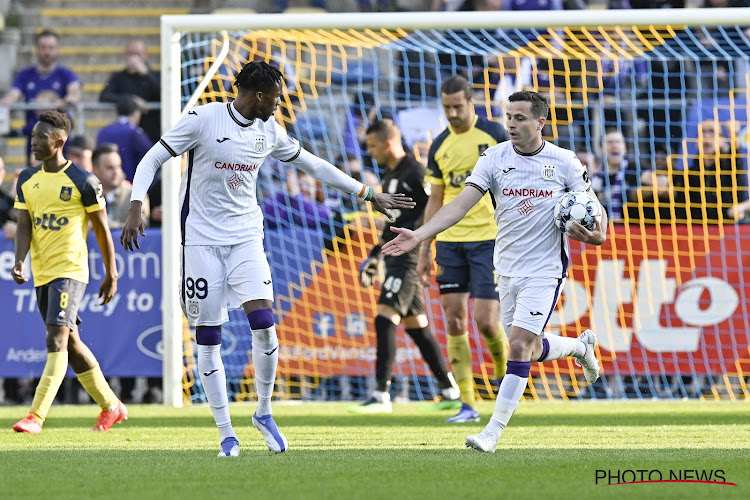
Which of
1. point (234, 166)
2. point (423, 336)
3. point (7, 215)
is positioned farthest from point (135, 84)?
point (234, 166)

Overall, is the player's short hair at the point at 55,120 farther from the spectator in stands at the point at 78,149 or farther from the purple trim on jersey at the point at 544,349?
the purple trim on jersey at the point at 544,349

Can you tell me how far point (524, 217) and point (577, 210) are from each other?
16.0 inches

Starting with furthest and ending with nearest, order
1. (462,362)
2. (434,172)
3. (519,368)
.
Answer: (462,362), (434,172), (519,368)

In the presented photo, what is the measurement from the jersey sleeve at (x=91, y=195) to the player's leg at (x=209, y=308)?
6.43ft

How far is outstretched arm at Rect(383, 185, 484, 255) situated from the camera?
6.43 metres

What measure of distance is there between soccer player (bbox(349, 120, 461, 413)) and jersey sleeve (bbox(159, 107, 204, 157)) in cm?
352

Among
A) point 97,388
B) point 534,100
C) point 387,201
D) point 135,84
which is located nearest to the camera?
point 534,100

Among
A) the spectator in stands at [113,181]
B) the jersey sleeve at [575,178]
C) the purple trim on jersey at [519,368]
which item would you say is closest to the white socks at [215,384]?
the purple trim on jersey at [519,368]

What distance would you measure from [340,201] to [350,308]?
1.29 meters

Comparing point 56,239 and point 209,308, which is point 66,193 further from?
point 209,308

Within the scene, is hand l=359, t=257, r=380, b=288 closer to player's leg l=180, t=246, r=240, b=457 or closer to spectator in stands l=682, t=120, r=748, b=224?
spectator in stands l=682, t=120, r=748, b=224

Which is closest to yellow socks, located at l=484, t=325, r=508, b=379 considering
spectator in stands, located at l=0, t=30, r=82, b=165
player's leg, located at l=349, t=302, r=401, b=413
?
player's leg, located at l=349, t=302, r=401, b=413

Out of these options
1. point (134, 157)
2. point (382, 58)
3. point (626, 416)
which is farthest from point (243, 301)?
point (382, 58)

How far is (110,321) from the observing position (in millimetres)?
11172
